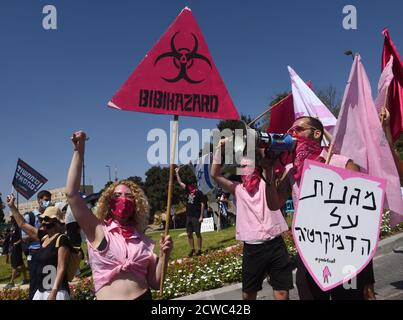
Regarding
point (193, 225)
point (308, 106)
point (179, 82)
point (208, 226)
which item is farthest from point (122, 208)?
point (208, 226)

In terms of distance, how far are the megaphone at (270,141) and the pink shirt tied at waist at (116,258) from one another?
935 millimetres

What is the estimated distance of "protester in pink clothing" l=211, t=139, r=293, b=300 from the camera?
150 inches

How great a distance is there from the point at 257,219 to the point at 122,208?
1486 millimetres

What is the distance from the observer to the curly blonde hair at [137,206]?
2.97m

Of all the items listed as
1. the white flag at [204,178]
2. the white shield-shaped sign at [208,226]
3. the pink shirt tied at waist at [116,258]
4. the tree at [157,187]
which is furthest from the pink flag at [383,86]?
the tree at [157,187]

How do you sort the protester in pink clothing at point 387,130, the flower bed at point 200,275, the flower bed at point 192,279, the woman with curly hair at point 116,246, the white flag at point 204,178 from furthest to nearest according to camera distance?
the white flag at point 204,178 → the flower bed at point 200,275 → the flower bed at point 192,279 → the protester in pink clothing at point 387,130 → the woman with curly hair at point 116,246

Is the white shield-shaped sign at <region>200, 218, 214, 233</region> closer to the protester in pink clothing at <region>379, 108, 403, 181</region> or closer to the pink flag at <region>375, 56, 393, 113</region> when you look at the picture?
the pink flag at <region>375, 56, 393, 113</region>

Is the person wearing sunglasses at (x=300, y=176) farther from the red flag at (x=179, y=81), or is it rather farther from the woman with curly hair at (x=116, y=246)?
the woman with curly hair at (x=116, y=246)

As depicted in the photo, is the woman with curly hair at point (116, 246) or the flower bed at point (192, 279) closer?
the woman with curly hair at point (116, 246)

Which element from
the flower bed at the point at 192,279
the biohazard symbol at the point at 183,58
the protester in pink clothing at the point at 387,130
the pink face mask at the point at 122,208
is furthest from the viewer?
the flower bed at the point at 192,279

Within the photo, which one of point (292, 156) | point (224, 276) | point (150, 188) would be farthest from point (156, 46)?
point (150, 188)

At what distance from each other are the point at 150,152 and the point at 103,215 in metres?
0.66

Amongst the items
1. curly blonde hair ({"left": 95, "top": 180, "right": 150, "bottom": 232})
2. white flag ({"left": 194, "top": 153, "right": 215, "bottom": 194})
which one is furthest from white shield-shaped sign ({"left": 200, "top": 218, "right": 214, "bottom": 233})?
curly blonde hair ({"left": 95, "top": 180, "right": 150, "bottom": 232})
